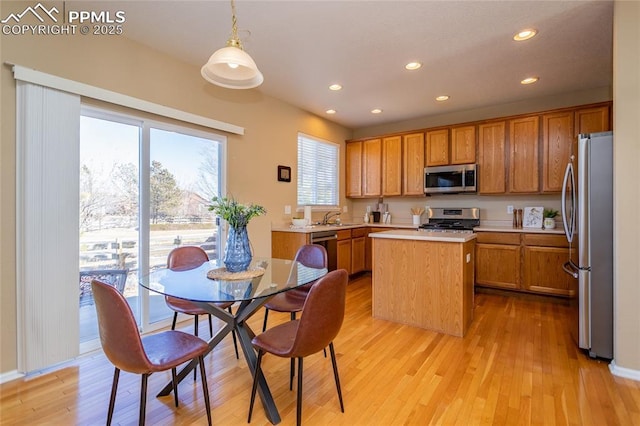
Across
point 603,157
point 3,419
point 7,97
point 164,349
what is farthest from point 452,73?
point 3,419

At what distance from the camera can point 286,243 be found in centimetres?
415

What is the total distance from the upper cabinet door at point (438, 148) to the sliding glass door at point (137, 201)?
3.26m

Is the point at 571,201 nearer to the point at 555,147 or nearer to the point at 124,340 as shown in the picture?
the point at 555,147

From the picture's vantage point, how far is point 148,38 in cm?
276

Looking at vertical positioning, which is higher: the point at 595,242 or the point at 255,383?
the point at 595,242

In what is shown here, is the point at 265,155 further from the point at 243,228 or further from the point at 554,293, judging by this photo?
the point at 554,293

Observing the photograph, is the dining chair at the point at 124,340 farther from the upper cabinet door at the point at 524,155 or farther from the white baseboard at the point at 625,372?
the upper cabinet door at the point at 524,155

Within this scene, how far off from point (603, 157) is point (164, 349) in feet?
10.9

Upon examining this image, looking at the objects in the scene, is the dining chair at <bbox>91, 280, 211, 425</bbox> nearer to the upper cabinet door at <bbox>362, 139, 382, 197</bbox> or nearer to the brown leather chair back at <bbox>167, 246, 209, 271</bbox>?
the brown leather chair back at <bbox>167, 246, 209, 271</bbox>

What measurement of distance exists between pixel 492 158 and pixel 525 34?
6.60 feet

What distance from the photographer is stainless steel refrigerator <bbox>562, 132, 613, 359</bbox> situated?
2354mm

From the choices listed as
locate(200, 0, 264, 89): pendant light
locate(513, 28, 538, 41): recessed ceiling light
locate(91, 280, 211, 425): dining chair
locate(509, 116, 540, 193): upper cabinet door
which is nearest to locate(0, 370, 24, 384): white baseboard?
locate(91, 280, 211, 425): dining chair

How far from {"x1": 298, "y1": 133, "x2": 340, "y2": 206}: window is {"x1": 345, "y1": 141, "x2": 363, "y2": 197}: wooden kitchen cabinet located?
0.25 meters

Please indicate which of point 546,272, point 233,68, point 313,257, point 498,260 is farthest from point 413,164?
point 233,68
